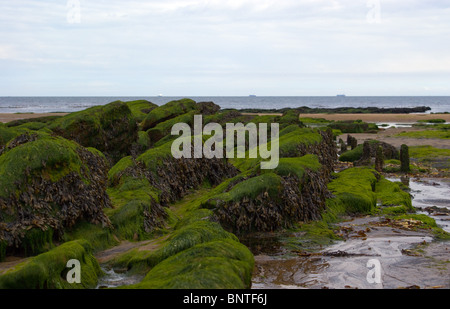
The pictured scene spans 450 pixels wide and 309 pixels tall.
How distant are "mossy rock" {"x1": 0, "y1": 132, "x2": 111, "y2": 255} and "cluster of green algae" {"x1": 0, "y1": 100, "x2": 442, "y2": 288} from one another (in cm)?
36

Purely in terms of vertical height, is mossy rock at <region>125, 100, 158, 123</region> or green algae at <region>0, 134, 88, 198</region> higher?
mossy rock at <region>125, 100, 158, 123</region>

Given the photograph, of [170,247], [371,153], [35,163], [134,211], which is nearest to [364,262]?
[170,247]

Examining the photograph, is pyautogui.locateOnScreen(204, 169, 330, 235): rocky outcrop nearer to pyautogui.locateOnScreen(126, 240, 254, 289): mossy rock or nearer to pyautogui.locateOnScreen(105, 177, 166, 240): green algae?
pyautogui.locateOnScreen(105, 177, 166, 240): green algae

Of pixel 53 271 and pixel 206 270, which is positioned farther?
pixel 53 271

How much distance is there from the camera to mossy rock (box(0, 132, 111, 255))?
25.0 feet

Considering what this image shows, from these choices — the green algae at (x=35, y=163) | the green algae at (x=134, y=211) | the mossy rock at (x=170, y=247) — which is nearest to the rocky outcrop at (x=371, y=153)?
the green algae at (x=134, y=211)

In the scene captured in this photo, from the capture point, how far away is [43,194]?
26.9ft

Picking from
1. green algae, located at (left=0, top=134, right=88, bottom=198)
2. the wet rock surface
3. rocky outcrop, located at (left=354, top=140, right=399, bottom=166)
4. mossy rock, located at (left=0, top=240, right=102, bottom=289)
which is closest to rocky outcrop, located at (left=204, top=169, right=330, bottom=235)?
the wet rock surface

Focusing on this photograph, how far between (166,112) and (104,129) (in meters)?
8.76

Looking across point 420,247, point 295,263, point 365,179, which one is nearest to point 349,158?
point 365,179

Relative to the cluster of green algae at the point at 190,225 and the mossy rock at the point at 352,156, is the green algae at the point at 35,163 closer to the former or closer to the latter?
the cluster of green algae at the point at 190,225

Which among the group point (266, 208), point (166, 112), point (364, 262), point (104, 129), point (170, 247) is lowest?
point (364, 262)

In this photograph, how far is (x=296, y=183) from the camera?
1129 centimetres

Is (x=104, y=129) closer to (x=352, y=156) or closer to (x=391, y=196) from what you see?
(x=391, y=196)
